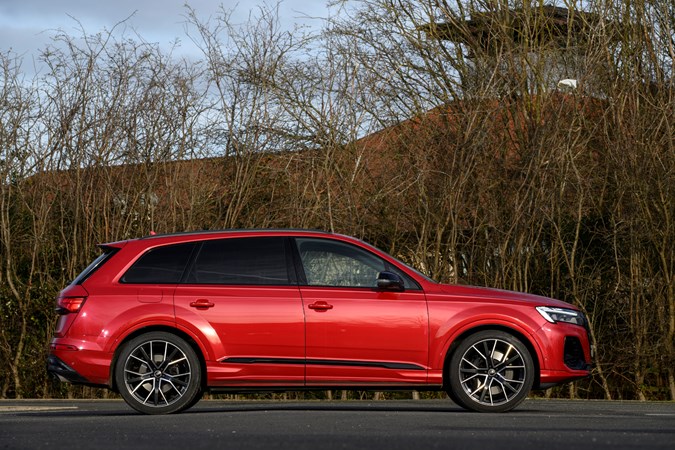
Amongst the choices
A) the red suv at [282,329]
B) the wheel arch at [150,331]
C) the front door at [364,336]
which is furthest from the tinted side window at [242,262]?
the wheel arch at [150,331]

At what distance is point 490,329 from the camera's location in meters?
11.7

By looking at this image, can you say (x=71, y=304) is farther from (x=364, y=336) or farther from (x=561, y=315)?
(x=561, y=315)

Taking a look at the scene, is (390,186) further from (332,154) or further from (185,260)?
(185,260)

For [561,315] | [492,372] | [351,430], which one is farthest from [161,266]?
[561,315]

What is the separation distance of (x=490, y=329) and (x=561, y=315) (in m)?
0.73

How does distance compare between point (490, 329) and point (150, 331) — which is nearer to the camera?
point (150, 331)

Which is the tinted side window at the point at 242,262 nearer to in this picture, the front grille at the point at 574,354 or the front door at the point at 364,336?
the front door at the point at 364,336

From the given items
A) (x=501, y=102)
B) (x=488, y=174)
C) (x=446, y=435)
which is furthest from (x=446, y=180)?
(x=446, y=435)

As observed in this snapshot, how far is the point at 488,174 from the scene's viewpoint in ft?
61.1

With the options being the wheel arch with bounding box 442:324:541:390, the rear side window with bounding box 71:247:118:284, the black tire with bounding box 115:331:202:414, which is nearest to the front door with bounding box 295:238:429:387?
the wheel arch with bounding box 442:324:541:390

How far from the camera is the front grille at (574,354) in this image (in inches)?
468

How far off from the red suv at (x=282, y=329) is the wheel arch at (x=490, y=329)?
0.5 inches

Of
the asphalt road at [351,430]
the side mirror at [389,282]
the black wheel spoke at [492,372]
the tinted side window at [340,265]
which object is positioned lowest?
the asphalt road at [351,430]

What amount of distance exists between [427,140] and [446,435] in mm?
11366
